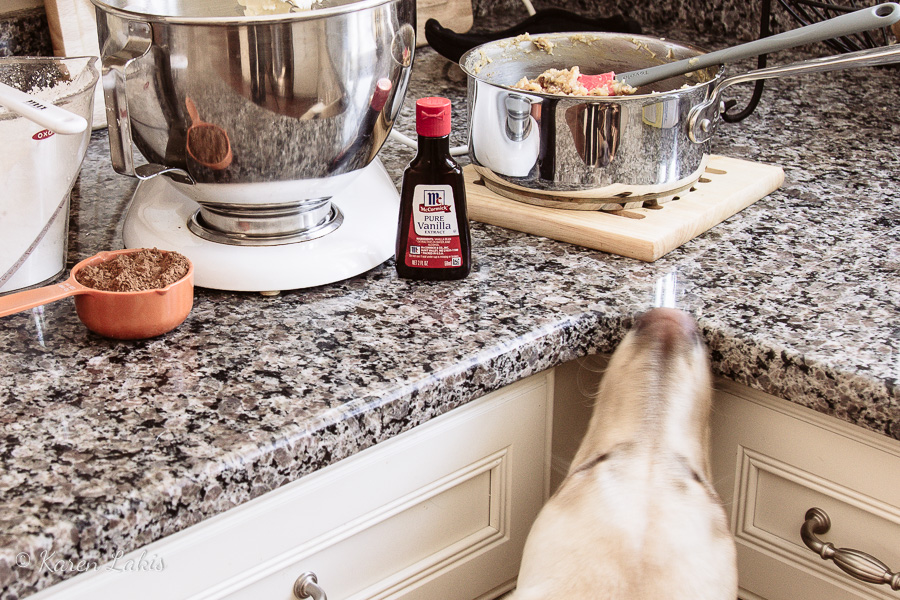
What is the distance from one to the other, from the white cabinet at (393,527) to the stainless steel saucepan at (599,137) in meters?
0.23

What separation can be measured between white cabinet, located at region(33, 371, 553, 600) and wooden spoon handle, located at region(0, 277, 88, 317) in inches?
8.9

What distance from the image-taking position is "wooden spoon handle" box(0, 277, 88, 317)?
26.8 inches

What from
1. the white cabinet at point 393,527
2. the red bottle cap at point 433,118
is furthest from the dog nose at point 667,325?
the red bottle cap at point 433,118

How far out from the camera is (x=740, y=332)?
0.74 m

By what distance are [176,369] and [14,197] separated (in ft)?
0.71

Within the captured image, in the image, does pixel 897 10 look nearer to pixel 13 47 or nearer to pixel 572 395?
pixel 572 395

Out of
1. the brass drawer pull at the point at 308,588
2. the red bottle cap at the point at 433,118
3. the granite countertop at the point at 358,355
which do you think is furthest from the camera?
the red bottle cap at the point at 433,118

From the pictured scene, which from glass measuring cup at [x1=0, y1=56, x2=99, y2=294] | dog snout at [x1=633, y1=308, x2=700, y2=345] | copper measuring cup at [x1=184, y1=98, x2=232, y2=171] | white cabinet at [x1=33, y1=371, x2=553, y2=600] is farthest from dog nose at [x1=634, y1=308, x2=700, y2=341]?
glass measuring cup at [x1=0, y1=56, x2=99, y2=294]

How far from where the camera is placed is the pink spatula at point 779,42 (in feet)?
2.80

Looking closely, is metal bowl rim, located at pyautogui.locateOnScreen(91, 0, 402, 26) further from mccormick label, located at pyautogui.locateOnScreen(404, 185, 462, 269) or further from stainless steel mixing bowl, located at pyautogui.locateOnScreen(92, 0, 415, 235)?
mccormick label, located at pyautogui.locateOnScreen(404, 185, 462, 269)

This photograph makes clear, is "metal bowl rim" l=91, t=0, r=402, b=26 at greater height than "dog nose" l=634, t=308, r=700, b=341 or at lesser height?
greater

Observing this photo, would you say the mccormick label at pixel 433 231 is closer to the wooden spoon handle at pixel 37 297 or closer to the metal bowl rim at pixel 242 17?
the metal bowl rim at pixel 242 17

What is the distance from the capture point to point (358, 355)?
2.33ft

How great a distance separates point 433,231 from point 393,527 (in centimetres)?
26
